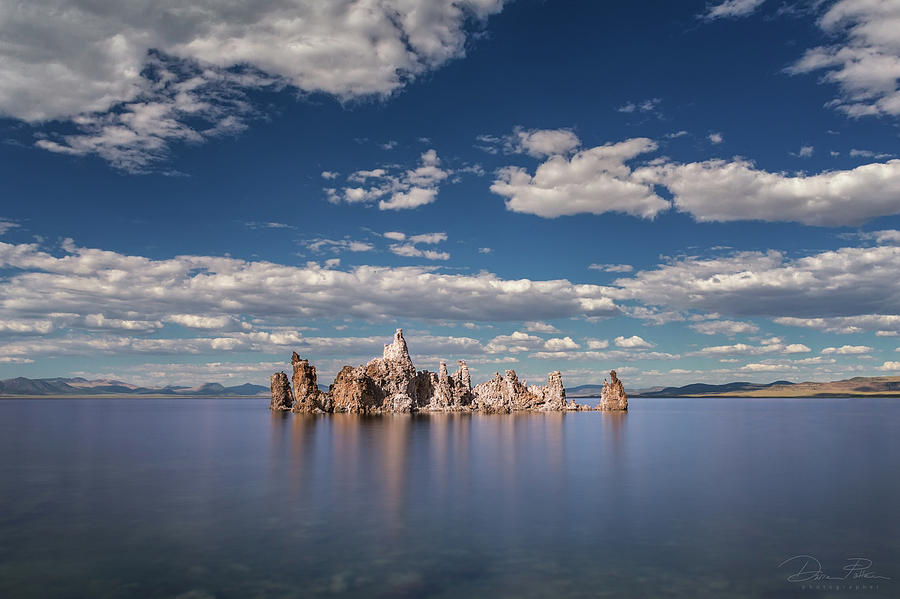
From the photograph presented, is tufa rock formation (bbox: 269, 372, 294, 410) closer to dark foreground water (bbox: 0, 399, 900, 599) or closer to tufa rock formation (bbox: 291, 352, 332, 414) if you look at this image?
tufa rock formation (bbox: 291, 352, 332, 414)

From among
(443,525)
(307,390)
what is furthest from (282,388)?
(443,525)

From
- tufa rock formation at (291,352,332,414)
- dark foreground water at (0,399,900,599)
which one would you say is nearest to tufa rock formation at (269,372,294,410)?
tufa rock formation at (291,352,332,414)

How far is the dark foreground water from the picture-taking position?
70.2ft

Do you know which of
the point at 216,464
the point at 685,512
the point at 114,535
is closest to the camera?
the point at 114,535

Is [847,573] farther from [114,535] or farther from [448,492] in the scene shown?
[114,535]

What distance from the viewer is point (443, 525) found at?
99.9 feet

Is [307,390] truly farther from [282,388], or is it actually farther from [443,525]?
[443,525]

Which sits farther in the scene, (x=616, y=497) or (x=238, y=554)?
(x=616, y=497)

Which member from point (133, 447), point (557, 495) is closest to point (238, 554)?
point (557, 495)

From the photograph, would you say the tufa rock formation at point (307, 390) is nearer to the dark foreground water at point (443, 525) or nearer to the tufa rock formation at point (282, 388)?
the tufa rock formation at point (282, 388)

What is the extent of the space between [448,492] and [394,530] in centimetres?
1154

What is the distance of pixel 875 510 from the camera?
34.4 meters

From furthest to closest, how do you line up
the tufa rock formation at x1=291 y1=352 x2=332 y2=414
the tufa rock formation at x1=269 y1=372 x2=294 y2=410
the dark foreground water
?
the tufa rock formation at x1=269 y1=372 x2=294 y2=410
the tufa rock formation at x1=291 y1=352 x2=332 y2=414
the dark foreground water

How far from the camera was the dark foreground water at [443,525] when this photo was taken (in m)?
21.4
